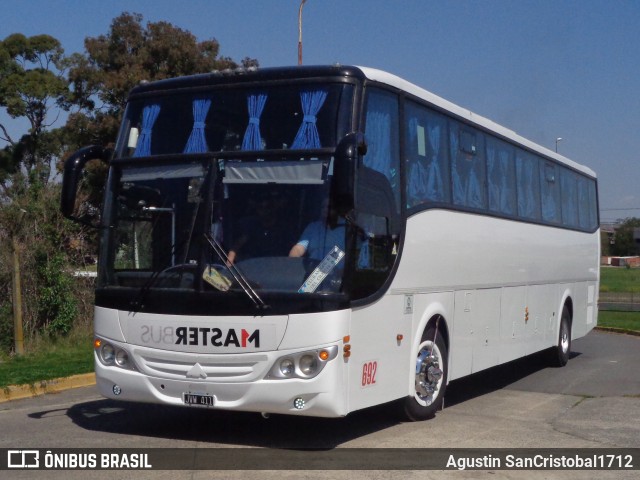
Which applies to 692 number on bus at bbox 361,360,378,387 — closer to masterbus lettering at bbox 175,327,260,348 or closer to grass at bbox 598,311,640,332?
masterbus lettering at bbox 175,327,260,348

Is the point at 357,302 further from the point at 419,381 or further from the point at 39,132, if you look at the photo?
the point at 39,132

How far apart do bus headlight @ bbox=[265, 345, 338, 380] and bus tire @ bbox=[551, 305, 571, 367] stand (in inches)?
372

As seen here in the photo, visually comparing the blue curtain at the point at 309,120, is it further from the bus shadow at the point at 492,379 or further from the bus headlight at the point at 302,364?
the bus shadow at the point at 492,379

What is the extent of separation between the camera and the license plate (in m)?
8.51

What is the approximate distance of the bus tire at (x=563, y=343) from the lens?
16.8 metres

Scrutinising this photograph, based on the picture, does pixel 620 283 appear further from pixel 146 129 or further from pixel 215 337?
pixel 215 337

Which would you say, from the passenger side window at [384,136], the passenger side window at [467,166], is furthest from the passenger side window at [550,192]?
the passenger side window at [384,136]

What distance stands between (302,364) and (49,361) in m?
8.00

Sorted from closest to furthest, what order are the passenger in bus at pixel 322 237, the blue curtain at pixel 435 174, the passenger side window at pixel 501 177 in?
1. the passenger in bus at pixel 322 237
2. the blue curtain at pixel 435 174
3. the passenger side window at pixel 501 177

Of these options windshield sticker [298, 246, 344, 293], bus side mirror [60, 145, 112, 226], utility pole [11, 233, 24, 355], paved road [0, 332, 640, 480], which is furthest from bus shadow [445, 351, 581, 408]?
utility pole [11, 233, 24, 355]

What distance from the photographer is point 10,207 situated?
16.7 metres

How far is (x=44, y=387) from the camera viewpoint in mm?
12344

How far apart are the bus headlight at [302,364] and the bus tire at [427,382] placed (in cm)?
194

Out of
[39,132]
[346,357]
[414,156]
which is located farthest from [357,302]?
[39,132]
